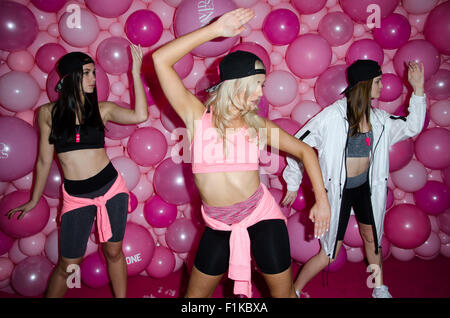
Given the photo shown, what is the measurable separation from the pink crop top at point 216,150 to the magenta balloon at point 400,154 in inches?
75.7

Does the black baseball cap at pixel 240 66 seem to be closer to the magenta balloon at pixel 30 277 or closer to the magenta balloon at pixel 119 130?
the magenta balloon at pixel 119 130

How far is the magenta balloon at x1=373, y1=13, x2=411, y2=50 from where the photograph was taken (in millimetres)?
2871

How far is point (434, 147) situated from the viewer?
9.83 ft

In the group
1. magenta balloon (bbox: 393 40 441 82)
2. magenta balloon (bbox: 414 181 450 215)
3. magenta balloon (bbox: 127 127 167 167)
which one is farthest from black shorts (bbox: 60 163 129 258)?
magenta balloon (bbox: 414 181 450 215)

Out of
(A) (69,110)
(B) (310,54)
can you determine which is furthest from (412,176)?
(A) (69,110)

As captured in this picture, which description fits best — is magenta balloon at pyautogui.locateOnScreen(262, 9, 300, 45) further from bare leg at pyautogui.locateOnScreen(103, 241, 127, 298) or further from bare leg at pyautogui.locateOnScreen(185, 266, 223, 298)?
bare leg at pyautogui.locateOnScreen(103, 241, 127, 298)

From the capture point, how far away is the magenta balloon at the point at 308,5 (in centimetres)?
283

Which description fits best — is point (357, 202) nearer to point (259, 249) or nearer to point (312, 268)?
point (312, 268)

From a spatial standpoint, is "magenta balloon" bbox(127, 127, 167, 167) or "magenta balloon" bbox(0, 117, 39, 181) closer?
Answer: "magenta balloon" bbox(0, 117, 39, 181)

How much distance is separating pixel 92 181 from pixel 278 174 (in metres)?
1.83

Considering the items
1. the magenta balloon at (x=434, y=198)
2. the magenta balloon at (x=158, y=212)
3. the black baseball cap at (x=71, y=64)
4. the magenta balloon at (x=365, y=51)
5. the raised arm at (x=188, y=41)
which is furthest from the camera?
the magenta balloon at (x=434, y=198)

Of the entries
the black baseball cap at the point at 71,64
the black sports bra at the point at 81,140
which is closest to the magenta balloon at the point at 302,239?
the black sports bra at the point at 81,140

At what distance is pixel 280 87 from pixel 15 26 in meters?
2.59

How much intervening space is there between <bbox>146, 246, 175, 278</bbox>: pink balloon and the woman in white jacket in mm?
1450
